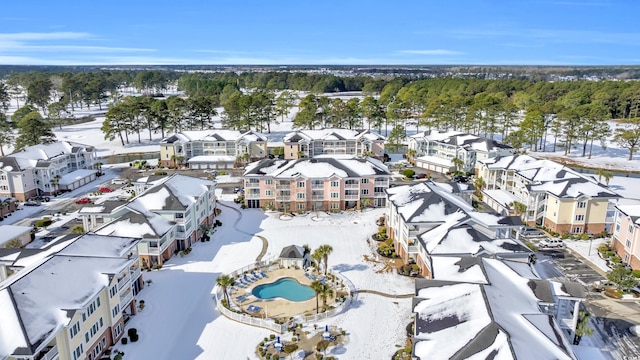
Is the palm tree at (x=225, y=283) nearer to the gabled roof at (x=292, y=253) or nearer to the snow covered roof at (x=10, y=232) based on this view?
the gabled roof at (x=292, y=253)

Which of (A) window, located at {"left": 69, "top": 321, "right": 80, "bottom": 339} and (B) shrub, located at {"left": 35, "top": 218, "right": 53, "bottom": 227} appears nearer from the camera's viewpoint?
(A) window, located at {"left": 69, "top": 321, "right": 80, "bottom": 339}

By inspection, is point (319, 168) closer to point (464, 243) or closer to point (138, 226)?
point (138, 226)

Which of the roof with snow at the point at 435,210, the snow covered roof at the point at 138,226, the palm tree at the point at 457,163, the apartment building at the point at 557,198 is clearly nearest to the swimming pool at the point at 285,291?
the snow covered roof at the point at 138,226

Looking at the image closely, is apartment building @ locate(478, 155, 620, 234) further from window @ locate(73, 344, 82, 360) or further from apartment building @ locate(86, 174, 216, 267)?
window @ locate(73, 344, 82, 360)

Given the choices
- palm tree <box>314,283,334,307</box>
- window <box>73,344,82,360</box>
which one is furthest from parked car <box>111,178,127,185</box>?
window <box>73,344,82,360</box>

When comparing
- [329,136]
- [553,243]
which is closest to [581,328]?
[553,243]
